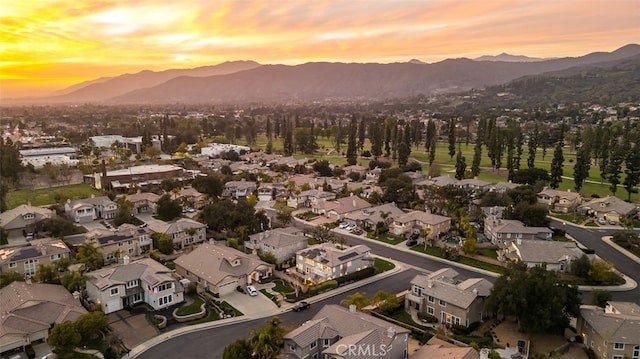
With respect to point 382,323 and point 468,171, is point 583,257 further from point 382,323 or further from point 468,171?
point 468,171

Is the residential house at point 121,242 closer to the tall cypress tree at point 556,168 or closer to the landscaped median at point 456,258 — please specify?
the landscaped median at point 456,258

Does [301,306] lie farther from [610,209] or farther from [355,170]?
[355,170]

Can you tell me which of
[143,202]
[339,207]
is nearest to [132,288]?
[143,202]

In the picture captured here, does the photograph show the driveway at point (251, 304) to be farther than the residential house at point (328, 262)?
No

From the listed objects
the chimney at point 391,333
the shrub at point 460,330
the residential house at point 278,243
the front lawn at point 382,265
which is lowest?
the front lawn at point 382,265

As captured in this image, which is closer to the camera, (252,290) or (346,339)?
(346,339)

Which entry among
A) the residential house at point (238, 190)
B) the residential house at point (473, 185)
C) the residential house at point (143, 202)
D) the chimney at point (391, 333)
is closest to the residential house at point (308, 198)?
the residential house at point (238, 190)
